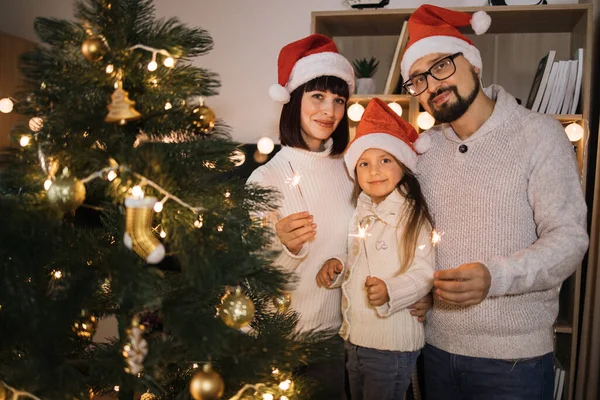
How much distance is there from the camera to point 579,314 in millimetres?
2387

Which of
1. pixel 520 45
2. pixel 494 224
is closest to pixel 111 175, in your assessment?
pixel 494 224

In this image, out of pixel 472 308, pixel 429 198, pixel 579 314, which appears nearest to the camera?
pixel 472 308

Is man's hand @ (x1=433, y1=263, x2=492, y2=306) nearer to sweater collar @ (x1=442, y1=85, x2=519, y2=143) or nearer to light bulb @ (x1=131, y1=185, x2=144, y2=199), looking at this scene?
sweater collar @ (x1=442, y1=85, x2=519, y2=143)

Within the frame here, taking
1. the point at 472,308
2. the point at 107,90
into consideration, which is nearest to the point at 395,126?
the point at 472,308

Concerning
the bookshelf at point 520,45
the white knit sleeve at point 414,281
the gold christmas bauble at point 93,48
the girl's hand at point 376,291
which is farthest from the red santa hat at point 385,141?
the gold christmas bauble at point 93,48

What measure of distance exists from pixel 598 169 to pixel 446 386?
1.25 m

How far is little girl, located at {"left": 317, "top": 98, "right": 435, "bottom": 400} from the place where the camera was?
4.87 ft

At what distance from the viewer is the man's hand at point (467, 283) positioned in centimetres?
122

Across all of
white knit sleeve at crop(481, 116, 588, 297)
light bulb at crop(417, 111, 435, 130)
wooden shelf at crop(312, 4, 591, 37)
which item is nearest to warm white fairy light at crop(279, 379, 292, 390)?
white knit sleeve at crop(481, 116, 588, 297)

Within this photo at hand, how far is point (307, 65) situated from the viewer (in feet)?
5.61

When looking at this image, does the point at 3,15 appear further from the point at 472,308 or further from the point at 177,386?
the point at 472,308

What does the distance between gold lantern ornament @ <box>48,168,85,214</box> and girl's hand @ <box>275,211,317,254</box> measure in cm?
68

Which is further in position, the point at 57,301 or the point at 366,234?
the point at 366,234

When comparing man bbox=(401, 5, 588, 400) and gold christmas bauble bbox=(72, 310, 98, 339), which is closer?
gold christmas bauble bbox=(72, 310, 98, 339)
